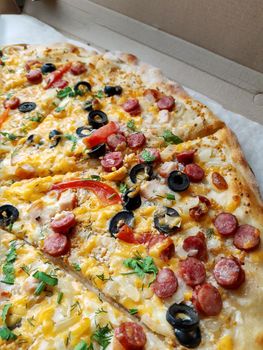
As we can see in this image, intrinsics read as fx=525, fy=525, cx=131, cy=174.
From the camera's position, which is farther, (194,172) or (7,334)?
(194,172)

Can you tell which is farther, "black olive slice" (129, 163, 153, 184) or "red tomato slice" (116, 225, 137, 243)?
"black olive slice" (129, 163, 153, 184)

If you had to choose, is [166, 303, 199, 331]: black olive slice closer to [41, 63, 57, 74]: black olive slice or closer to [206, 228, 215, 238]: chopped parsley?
[206, 228, 215, 238]: chopped parsley

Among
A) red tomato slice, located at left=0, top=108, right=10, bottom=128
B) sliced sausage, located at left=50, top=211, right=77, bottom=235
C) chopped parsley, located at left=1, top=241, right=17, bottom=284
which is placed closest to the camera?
chopped parsley, located at left=1, top=241, right=17, bottom=284

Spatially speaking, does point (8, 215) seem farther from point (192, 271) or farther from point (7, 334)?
point (192, 271)

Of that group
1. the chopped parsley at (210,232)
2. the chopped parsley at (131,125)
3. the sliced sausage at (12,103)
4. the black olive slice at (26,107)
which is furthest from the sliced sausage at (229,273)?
the sliced sausage at (12,103)


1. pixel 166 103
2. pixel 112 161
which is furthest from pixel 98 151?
pixel 166 103

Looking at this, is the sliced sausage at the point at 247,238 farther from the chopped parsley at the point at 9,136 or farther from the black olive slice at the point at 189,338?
the chopped parsley at the point at 9,136

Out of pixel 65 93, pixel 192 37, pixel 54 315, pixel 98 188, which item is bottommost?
pixel 54 315

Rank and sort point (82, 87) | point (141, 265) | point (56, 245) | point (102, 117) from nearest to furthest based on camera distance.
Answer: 1. point (141, 265)
2. point (56, 245)
3. point (102, 117)
4. point (82, 87)

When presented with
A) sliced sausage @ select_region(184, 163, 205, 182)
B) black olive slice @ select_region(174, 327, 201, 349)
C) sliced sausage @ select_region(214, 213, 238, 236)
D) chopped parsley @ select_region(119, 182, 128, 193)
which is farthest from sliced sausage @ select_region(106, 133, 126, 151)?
black olive slice @ select_region(174, 327, 201, 349)
